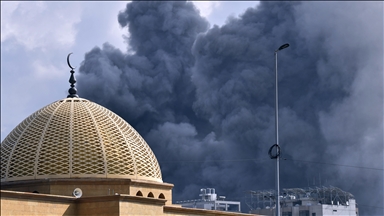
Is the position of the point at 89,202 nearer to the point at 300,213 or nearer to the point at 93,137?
the point at 93,137

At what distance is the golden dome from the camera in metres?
28.7

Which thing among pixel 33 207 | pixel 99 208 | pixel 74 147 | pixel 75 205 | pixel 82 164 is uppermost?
pixel 74 147

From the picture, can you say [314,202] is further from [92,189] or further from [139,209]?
[139,209]

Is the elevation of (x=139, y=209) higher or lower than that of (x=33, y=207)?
higher

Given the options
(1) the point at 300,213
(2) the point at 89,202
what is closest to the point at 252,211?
(1) the point at 300,213

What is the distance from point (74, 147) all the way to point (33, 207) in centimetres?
401

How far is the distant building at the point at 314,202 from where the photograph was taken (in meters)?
61.1

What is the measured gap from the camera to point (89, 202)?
26391 mm

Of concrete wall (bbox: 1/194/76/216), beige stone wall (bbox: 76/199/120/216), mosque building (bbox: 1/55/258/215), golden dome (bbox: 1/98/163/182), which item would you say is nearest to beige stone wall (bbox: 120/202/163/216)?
mosque building (bbox: 1/55/258/215)

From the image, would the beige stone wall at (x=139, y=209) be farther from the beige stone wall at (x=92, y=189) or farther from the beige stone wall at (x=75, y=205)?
the beige stone wall at (x=92, y=189)

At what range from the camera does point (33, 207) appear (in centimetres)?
2544

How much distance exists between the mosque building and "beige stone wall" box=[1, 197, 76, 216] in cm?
3

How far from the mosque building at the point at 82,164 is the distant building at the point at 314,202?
31835mm

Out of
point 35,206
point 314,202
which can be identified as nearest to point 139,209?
point 35,206
